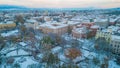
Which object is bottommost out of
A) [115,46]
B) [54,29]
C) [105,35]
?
[115,46]

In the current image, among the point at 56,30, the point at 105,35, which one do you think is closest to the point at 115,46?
the point at 105,35

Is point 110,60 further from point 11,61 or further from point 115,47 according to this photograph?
point 11,61

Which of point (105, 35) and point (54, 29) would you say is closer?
point (105, 35)

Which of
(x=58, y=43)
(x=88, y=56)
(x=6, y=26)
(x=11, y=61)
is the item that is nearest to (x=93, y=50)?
(x=88, y=56)

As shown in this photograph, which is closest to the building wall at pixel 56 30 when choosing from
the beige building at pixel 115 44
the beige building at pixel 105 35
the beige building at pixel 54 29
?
the beige building at pixel 54 29

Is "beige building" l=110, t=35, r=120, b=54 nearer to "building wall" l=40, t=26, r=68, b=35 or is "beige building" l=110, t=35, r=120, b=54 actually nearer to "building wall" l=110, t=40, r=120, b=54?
"building wall" l=110, t=40, r=120, b=54

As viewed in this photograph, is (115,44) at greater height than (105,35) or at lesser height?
lesser

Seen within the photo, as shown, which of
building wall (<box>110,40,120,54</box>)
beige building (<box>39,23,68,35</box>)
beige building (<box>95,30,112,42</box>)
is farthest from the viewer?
beige building (<box>39,23,68,35</box>)

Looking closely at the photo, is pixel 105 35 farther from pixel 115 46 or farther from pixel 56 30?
pixel 56 30

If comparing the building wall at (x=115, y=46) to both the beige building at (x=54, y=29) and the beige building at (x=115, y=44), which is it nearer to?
the beige building at (x=115, y=44)

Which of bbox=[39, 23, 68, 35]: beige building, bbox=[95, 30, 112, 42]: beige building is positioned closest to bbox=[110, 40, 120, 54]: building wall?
bbox=[95, 30, 112, 42]: beige building

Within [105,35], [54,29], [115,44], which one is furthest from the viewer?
[54,29]
